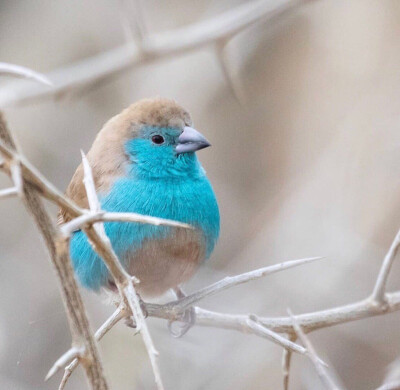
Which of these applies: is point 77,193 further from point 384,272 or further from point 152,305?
point 384,272

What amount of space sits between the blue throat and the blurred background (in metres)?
0.61

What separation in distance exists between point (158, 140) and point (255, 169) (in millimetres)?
3207

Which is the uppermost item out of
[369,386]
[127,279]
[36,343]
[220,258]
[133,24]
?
[133,24]

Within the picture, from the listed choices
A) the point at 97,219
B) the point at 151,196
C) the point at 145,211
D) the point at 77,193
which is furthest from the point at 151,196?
the point at 97,219

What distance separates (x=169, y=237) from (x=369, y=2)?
349 centimetres

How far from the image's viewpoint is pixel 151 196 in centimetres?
373

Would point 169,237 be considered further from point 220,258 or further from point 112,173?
point 220,258

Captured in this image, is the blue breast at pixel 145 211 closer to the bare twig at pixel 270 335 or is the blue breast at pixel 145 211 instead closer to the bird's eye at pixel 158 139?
the bird's eye at pixel 158 139

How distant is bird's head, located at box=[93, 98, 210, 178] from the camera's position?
3.94 meters

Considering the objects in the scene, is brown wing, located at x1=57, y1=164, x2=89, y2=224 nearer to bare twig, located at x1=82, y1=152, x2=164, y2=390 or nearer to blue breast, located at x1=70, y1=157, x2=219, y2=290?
blue breast, located at x1=70, y1=157, x2=219, y2=290

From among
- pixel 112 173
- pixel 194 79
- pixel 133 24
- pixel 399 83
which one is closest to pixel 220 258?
pixel 194 79

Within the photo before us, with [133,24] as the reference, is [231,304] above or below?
below

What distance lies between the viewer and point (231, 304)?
4961 millimetres

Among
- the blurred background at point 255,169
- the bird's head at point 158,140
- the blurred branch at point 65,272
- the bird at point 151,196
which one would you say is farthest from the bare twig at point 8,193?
the bird's head at point 158,140
